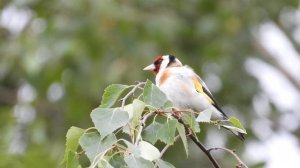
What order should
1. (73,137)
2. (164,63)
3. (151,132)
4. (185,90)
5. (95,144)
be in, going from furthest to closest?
(164,63) → (185,90) → (151,132) → (73,137) → (95,144)

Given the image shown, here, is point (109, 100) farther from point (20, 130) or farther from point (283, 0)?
point (283, 0)

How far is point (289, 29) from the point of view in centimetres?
852

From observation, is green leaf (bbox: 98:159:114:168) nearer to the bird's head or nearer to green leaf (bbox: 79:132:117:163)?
green leaf (bbox: 79:132:117:163)

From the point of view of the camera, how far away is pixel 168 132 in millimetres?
2195

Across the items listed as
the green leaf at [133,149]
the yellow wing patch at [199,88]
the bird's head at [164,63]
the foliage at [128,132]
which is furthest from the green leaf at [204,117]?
the bird's head at [164,63]

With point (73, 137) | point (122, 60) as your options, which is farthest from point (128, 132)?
point (122, 60)

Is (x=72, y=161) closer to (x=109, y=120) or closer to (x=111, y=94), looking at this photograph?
(x=109, y=120)

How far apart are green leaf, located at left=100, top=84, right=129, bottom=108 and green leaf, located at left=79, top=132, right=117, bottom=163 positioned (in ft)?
0.48

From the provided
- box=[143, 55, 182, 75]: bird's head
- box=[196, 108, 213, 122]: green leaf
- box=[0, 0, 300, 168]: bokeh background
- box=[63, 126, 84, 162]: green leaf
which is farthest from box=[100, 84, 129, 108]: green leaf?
box=[0, 0, 300, 168]: bokeh background

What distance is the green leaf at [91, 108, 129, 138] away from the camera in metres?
2.03

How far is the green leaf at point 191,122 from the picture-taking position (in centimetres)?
217

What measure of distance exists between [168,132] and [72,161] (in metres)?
0.29

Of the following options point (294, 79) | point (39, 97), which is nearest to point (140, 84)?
point (39, 97)

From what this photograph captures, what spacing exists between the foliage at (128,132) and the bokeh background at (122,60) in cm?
336
